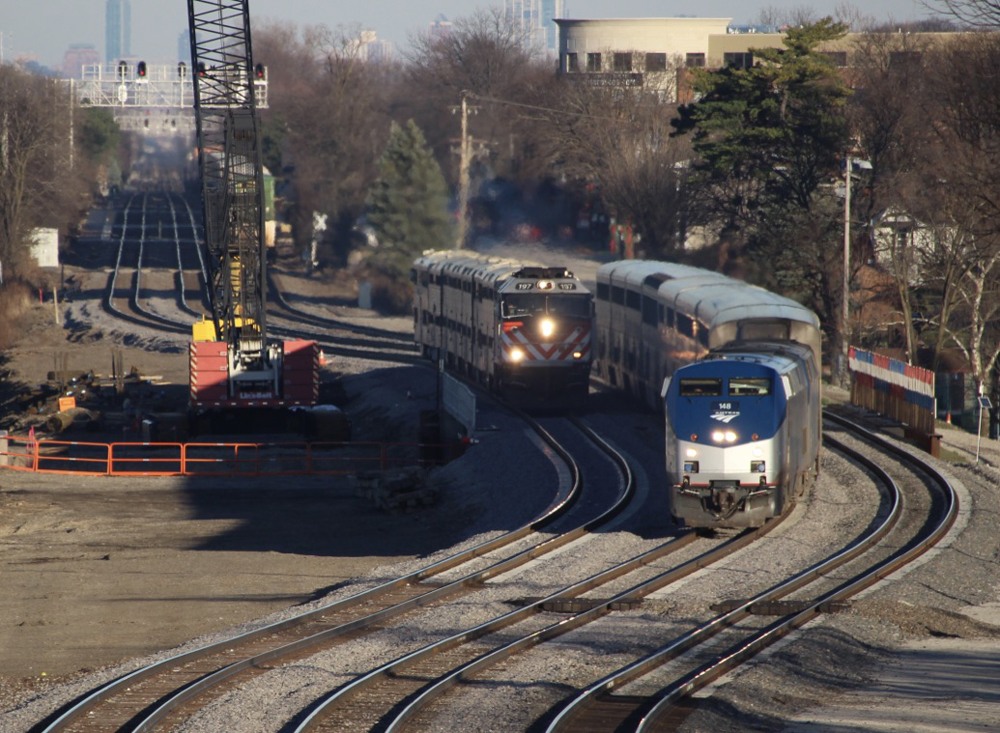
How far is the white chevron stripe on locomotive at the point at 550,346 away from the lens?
118 feet

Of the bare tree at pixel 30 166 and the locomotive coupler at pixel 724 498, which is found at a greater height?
the bare tree at pixel 30 166

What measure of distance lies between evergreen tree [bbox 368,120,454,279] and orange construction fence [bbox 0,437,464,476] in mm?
42232

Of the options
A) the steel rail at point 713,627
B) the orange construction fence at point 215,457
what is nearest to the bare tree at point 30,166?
the orange construction fence at point 215,457

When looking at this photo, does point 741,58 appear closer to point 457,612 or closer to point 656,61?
point 656,61

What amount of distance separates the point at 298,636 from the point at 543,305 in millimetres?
19641

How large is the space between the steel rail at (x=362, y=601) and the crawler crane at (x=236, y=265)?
16.2 meters

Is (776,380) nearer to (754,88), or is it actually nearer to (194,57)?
(194,57)

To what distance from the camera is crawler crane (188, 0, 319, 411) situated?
4112 cm

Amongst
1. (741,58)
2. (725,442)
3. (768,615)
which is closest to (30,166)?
(741,58)

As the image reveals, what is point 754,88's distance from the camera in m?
61.2

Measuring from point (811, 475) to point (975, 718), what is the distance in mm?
12689

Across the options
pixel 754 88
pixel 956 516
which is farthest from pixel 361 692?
pixel 754 88

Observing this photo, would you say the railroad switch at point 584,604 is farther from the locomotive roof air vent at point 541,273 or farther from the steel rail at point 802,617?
the locomotive roof air vent at point 541,273

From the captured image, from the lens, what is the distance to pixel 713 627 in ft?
56.1
